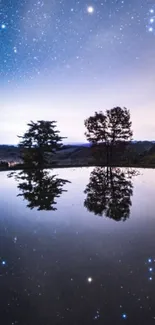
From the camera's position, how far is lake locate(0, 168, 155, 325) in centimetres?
339

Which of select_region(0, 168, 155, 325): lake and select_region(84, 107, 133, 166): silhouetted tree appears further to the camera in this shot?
select_region(84, 107, 133, 166): silhouetted tree

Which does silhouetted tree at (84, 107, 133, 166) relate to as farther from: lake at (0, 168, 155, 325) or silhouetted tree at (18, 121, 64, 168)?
lake at (0, 168, 155, 325)

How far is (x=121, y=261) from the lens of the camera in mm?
4957

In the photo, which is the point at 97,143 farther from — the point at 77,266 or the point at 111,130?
the point at 77,266

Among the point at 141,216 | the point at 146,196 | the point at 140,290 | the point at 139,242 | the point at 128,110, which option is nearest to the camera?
the point at 140,290

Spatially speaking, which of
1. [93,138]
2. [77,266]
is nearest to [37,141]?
[93,138]

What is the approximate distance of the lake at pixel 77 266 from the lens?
3.39 metres

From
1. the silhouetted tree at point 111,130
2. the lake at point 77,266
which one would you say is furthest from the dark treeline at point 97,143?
the lake at point 77,266

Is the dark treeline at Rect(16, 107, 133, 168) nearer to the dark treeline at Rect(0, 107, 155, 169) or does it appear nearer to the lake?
the dark treeline at Rect(0, 107, 155, 169)

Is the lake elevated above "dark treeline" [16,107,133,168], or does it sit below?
below

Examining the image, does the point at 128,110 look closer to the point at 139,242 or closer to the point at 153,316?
the point at 139,242

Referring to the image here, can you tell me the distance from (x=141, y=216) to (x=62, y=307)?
18.7 ft

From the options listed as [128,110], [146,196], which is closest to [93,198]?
[146,196]

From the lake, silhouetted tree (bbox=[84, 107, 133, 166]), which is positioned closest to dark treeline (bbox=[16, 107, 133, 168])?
silhouetted tree (bbox=[84, 107, 133, 166])
